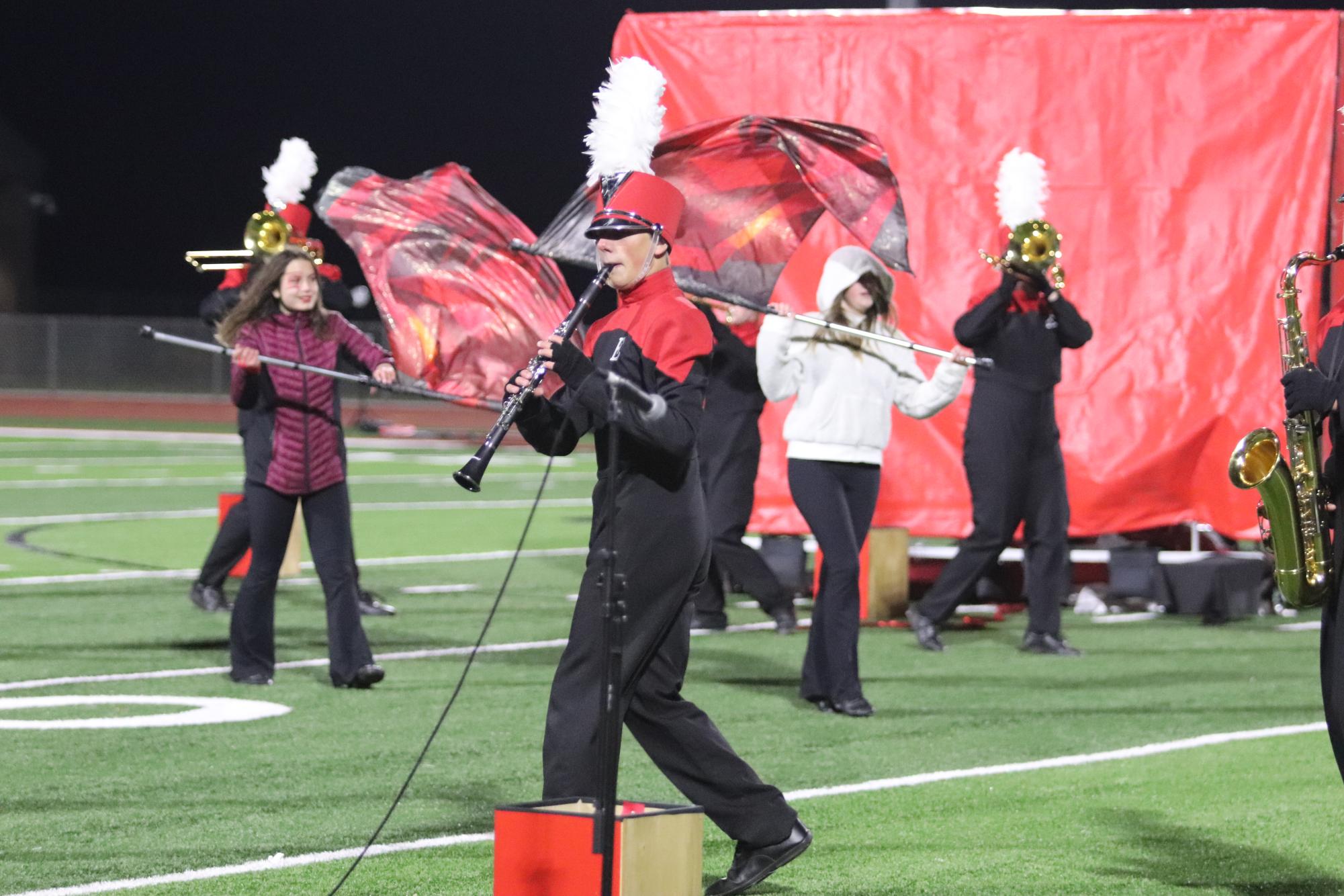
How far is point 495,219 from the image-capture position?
26.2ft

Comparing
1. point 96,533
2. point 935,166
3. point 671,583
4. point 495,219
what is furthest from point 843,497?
point 96,533

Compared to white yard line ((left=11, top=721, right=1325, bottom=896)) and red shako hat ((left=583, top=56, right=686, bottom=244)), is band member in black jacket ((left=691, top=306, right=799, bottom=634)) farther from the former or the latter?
red shako hat ((left=583, top=56, right=686, bottom=244))

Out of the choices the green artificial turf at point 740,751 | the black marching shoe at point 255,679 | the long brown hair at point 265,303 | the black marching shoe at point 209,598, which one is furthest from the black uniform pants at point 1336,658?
the black marching shoe at point 209,598

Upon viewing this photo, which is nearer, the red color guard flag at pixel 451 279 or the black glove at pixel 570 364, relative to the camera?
the black glove at pixel 570 364

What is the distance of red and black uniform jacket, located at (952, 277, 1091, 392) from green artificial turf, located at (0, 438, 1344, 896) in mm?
1504

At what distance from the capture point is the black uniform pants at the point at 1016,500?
10641 mm

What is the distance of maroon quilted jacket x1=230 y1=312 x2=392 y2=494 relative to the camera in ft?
28.8

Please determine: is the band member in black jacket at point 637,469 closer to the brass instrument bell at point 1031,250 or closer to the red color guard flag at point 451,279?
the red color guard flag at point 451,279

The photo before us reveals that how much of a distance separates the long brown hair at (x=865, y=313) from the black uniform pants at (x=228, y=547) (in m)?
3.52

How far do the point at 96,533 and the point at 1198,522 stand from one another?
352 inches

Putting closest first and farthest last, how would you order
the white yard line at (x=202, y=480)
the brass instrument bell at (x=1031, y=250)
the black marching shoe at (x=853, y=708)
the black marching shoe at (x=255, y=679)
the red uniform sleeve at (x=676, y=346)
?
the red uniform sleeve at (x=676, y=346), the black marching shoe at (x=853, y=708), the black marching shoe at (x=255, y=679), the brass instrument bell at (x=1031, y=250), the white yard line at (x=202, y=480)

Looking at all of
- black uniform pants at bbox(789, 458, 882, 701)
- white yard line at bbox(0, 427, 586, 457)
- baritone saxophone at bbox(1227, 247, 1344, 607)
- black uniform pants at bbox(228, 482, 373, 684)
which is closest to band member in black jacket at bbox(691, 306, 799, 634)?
black uniform pants at bbox(789, 458, 882, 701)

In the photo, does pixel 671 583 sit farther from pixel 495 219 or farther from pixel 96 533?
pixel 96 533

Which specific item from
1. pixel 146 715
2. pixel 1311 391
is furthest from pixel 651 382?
pixel 146 715
